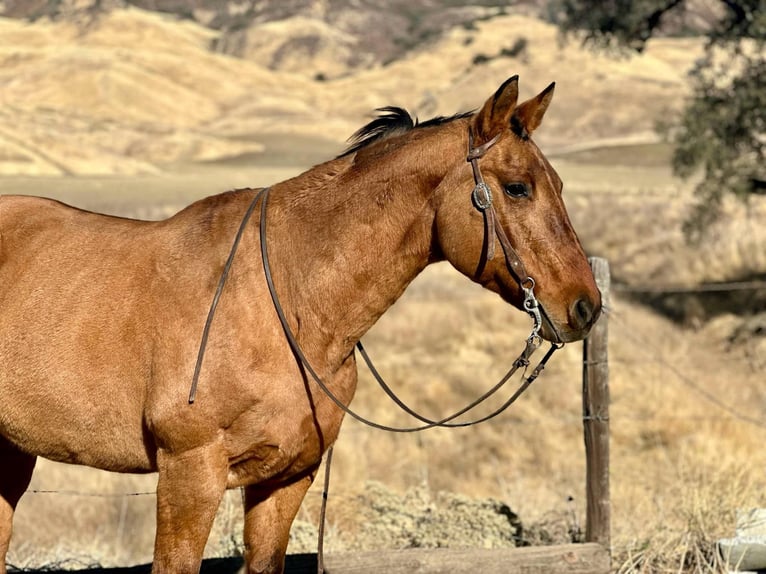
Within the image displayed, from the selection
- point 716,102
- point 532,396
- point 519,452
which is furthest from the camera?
point 716,102

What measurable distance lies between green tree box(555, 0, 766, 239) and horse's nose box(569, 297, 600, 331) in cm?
1329

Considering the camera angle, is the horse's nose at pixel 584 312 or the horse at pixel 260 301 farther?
the horse at pixel 260 301

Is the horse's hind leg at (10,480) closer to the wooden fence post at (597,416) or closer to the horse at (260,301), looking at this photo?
the horse at (260,301)

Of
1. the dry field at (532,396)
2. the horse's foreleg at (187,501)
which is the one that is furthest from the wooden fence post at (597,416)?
the horse's foreleg at (187,501)

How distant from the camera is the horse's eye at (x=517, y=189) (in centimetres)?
391

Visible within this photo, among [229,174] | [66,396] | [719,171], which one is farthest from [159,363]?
[229,174]

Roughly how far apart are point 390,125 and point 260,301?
35.5 inches

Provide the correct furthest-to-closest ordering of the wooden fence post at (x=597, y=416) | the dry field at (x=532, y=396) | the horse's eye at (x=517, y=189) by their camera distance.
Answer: the dry field at (x=532, y=396) < the wooden fence post at (x=597, y=416) < the horse's eye at (x=517, y=189)

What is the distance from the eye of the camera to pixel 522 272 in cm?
386

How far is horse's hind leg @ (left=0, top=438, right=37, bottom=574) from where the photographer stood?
193 inches

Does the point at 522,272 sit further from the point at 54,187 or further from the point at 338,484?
the point at 54,187

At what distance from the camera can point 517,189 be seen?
392 cm

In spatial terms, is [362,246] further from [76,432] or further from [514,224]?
[76,432]

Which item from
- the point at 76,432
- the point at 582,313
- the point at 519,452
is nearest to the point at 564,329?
the point at 582,313
